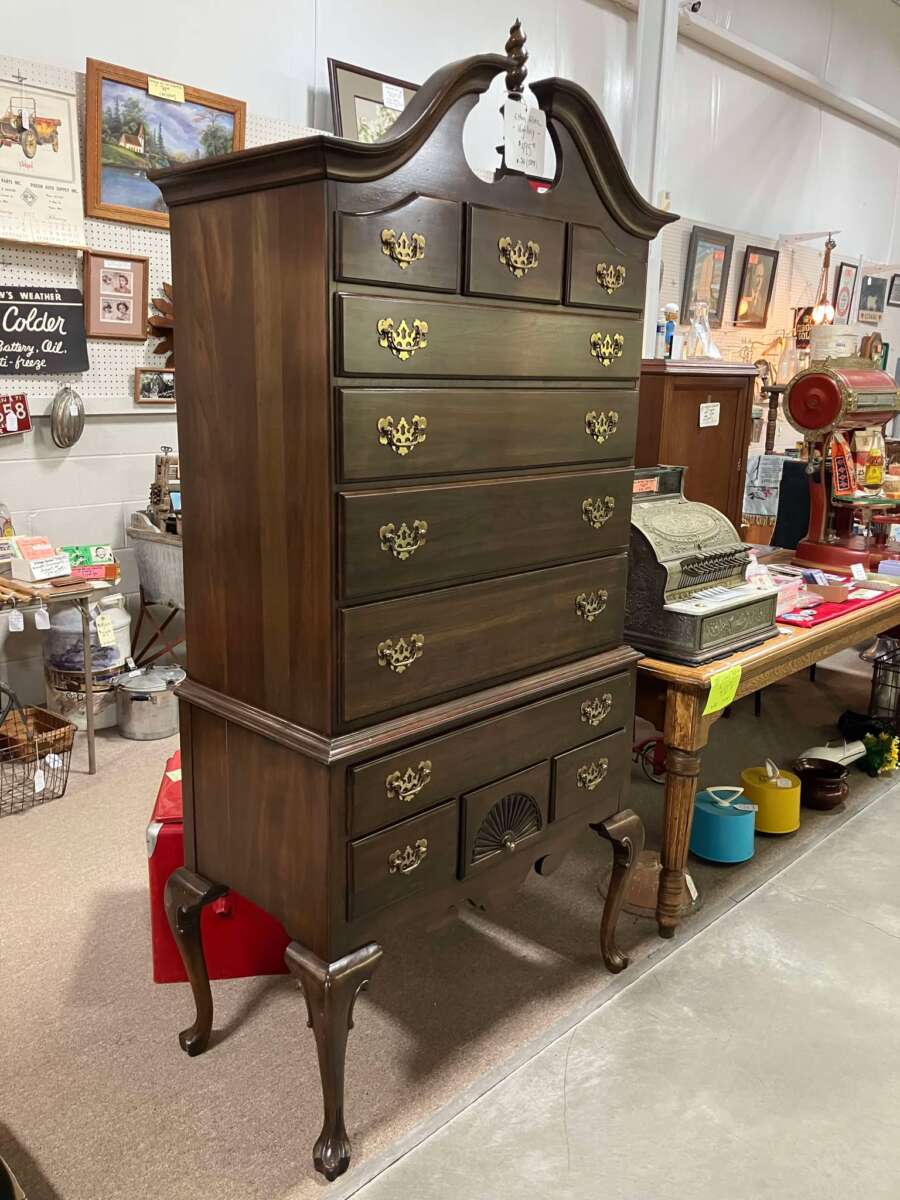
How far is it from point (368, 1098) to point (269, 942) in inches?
21.7

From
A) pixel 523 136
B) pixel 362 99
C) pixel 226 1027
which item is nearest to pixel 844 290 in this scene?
pixel 362 99

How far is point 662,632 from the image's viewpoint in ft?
8.57

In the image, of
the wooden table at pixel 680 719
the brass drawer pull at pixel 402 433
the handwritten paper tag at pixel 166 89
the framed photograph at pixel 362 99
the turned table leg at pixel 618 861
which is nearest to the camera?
the brass drawer pull at pixel 402 433

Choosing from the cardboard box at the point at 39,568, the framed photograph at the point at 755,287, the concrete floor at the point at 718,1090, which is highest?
the framed photograph at the point at 755,287

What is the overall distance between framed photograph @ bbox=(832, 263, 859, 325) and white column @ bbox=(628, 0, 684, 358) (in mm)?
3329

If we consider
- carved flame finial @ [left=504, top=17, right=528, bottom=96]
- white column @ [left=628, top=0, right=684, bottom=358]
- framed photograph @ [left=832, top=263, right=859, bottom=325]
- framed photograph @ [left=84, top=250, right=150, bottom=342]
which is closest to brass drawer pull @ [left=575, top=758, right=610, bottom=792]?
carved flame finial @ [left=504, top=17, right=528, bottom=96]

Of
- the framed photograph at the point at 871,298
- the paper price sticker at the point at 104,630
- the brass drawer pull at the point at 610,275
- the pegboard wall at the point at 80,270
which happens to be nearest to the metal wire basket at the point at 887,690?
the brass drawer pull at the point at 610,275

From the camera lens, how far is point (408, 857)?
6.13 ft

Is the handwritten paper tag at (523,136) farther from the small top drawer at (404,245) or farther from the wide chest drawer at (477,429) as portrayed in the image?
the wide chest drawer at (477,429)

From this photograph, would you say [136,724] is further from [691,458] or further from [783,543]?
[783,543]

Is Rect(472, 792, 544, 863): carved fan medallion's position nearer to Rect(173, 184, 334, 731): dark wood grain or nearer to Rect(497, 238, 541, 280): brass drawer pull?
Rect(173, 184, 334, 731): dark wood grain

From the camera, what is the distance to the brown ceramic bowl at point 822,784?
138 inches

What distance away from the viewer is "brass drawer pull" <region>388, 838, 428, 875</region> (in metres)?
1.84

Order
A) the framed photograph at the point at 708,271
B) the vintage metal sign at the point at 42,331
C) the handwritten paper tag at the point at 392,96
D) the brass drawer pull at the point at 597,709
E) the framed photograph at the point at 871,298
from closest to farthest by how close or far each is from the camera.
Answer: the brass drawer pull at the point at 597,709
the vintage metal sign at the point at 42,331
the handwritten paper tag at the point at 392,96
the framed photograph at the point at 708,271
the framed photograph at the point at 871,298
